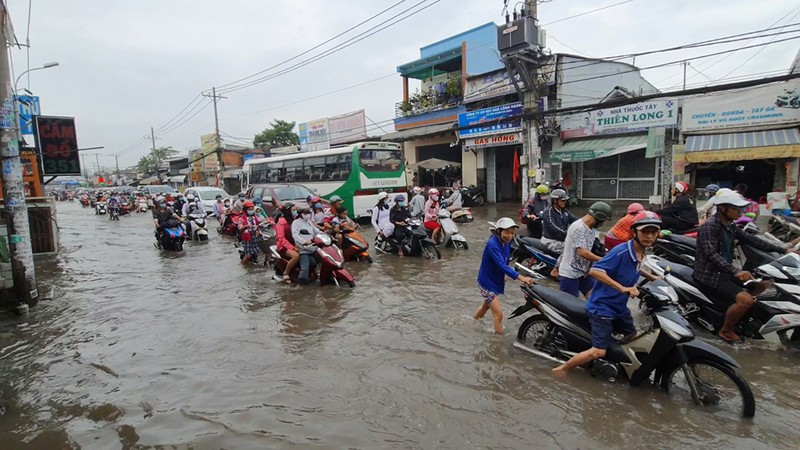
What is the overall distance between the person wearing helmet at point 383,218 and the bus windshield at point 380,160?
5.47 meters

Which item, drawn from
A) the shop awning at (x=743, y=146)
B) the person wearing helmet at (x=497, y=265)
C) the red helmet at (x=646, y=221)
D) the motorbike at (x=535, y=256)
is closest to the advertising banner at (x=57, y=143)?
the motorbike at (x=535, y=256)

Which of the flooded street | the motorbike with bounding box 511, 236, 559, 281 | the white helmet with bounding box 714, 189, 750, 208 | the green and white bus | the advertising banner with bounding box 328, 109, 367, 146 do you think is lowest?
the flooded street

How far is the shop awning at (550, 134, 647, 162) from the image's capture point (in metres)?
15.5

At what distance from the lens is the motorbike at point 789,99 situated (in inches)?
475

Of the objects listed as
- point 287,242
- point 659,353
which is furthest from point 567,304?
point 287,242

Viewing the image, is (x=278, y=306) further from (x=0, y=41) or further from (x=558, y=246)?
(x=0, y=41)

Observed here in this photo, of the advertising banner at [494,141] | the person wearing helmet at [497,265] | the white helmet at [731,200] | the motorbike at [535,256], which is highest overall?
the advertising banner at [494,141]

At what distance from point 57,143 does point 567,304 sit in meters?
12.8

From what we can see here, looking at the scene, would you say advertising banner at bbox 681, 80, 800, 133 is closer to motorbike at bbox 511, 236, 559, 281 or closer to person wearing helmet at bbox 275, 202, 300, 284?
motorbike at bbox 511, 236, 559, 281

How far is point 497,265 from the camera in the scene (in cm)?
457

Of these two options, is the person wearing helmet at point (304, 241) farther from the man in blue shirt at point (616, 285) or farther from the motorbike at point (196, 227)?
the motorbike at point (196, 227)

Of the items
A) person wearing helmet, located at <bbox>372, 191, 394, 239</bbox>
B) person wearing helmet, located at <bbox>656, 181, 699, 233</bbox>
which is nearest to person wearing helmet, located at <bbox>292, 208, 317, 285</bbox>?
person wearing helmet, located at <bbox>372, 191, 394, 239</bbox>

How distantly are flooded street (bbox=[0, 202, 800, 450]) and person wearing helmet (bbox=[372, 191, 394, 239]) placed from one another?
9.05 ft

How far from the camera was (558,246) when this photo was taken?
6996 millimetres
